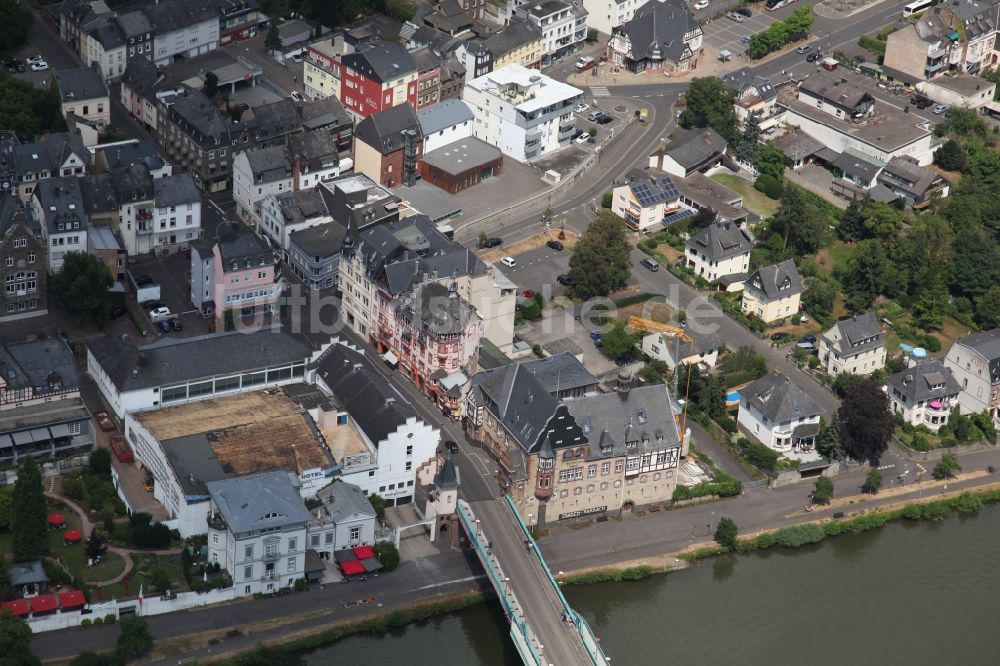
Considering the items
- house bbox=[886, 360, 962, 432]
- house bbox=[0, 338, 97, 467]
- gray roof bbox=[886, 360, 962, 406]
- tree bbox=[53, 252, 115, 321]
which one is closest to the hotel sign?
house bbox=[886, 360, 962, 432]

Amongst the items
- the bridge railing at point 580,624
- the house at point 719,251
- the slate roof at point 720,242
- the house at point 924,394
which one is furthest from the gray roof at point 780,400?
the bridge railing at point 580,624


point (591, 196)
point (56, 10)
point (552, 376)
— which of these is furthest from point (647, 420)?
point (56, 10)

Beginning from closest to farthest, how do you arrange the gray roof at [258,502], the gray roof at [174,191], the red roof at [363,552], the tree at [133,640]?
the tree at [133,640], the gray roof at [258,502], the red roof at [363,552], the gray roof at [174,191]

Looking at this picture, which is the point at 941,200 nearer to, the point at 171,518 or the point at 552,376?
the point at 552,376

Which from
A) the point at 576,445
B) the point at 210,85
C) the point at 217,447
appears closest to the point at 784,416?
the point at 576,445

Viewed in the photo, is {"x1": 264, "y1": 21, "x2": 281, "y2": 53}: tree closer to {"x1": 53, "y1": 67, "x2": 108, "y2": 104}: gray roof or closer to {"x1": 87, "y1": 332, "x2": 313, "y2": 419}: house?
{"x1": 53, "y1": 67, "x2": 108, "y2": 104}: gray roof

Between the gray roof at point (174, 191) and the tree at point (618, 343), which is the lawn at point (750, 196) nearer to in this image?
the tree at point (618, 343)
